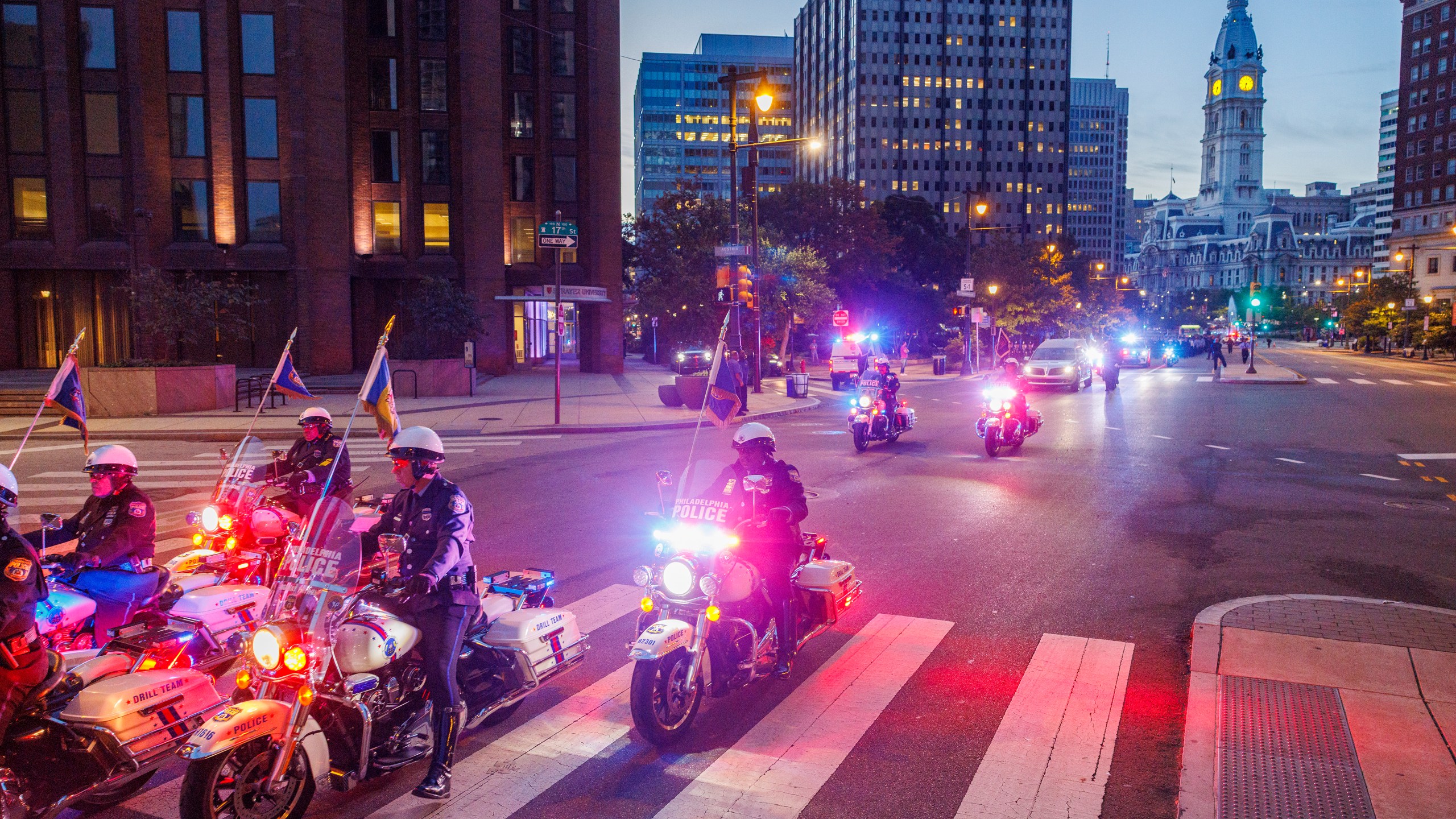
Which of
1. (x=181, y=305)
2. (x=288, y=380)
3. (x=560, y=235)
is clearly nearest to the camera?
(x=288, y=380)

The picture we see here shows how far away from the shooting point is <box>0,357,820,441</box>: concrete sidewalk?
67.4ft

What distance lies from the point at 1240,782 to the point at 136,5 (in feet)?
153

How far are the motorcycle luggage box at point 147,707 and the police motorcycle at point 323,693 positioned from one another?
28cm

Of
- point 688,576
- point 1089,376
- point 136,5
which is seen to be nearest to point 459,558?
point 688,576

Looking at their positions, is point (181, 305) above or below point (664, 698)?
above

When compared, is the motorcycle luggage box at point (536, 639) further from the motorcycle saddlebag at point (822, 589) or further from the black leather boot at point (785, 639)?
the motorcycle saddlebag at point (822, 589)

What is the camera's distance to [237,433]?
20.1 metres

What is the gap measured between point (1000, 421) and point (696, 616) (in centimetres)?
1224

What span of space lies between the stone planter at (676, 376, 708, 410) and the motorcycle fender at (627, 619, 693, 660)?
2039cm

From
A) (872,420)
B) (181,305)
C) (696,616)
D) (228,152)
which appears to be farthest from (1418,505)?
(228,152)

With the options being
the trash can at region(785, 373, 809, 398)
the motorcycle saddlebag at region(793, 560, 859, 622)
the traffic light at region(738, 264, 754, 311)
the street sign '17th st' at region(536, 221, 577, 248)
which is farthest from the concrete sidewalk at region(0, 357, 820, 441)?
the motorcycle saddlebag at region(793, 560, 859, 622)

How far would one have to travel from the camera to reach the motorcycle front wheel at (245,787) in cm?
388

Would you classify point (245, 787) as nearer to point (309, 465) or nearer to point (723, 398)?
point (309, 465)

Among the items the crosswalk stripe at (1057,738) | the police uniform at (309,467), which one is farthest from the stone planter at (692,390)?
the crosswalk stripe at (1057,738)
